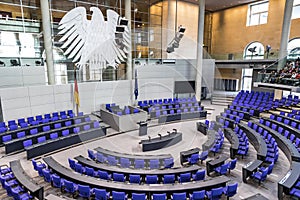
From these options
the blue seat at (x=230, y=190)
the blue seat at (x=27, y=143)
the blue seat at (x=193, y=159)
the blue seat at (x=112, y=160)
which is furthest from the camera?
the blue seat at (x=27, y=143)

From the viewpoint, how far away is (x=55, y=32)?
13.8 metres

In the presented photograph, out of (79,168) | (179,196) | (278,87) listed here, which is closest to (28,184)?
(79,168)

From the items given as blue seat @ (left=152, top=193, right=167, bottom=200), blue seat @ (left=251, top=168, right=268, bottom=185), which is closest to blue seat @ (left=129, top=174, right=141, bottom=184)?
blue seat @ (left=152, top=193, right=167, bottom=200)

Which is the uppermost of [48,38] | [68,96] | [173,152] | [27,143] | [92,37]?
[92,37]

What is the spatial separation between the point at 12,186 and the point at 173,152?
6556 millimetres

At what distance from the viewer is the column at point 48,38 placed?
1252cm

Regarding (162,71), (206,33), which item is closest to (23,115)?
(162,71)

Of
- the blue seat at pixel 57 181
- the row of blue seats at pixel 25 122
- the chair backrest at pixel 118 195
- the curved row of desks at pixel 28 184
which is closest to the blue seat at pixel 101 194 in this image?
the chair backrest at pixel 118 195

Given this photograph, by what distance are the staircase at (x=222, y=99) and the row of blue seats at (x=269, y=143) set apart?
327 inches

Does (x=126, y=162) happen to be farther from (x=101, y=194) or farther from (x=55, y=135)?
(x=55, y=135)

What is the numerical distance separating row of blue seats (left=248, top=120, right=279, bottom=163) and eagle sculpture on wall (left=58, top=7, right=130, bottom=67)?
10055mm

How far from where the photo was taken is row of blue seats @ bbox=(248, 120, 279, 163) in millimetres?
8242

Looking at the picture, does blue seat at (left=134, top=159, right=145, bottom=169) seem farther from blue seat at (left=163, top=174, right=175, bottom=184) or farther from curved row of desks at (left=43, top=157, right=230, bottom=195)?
→ curved row of desks at (left=43, top=157, right=230, bottom=195)

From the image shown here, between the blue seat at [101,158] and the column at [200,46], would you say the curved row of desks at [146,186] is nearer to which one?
the blue seat at [101,158]
